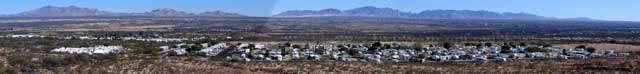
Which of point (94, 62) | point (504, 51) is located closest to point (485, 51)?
point (504, 51)

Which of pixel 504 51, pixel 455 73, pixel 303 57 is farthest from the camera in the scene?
pixel 504 51

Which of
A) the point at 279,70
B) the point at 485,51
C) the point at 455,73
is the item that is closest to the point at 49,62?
the point at 279,70

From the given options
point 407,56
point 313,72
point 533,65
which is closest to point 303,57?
point 407,56

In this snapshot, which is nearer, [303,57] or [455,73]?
[455,73]

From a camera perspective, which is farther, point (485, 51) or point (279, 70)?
point (485, 51)

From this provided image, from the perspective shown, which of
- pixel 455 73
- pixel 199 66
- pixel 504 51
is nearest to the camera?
pixel 455 73

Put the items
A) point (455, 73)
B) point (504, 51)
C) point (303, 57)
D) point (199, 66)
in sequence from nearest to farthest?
point (455, 73) → point (199, 66) → point (303, 57) → point (504, 51)

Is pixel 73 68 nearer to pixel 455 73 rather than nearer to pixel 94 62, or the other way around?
pixel 94 62

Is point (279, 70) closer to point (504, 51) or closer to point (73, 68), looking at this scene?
point (73, 68)
